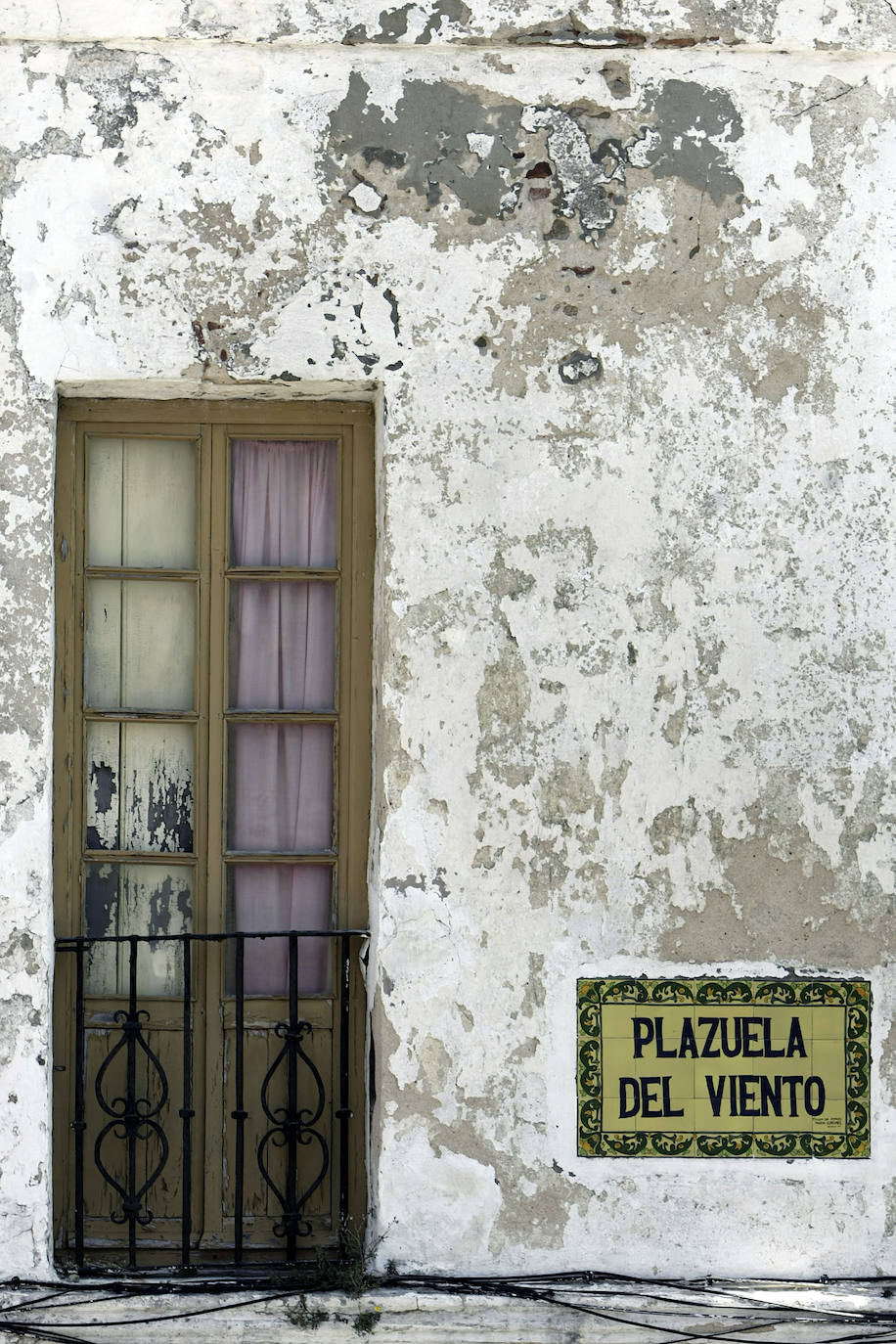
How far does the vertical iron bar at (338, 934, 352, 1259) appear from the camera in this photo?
380 centimetres

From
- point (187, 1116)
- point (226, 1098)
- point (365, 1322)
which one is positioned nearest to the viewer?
point (365, 1322)

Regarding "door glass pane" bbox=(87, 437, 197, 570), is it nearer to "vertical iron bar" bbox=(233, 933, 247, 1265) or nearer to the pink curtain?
the pink curtain

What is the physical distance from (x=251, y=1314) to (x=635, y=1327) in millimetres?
1019

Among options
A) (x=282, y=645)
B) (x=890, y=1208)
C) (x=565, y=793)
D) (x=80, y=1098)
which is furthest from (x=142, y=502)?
(x=890, y=1208)

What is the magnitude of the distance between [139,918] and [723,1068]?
170cm

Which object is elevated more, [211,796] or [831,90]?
[831,90]

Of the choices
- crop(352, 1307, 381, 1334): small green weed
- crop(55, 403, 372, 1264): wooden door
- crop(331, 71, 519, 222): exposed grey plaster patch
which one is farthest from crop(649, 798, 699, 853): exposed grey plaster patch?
crop(331, 71, 519, 222): exposed grey plaster patch

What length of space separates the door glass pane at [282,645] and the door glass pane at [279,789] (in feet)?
0.28

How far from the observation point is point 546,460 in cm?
376

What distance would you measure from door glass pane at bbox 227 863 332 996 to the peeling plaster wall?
0.27 meters

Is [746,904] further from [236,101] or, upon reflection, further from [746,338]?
[236,101]

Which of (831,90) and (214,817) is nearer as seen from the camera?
(831,90)

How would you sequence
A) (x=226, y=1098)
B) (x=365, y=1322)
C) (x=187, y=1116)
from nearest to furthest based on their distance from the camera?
(x=365, y=1322), (x=187, y=1116), (x=226, y=1098)

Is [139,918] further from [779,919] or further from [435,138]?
[435,138]
